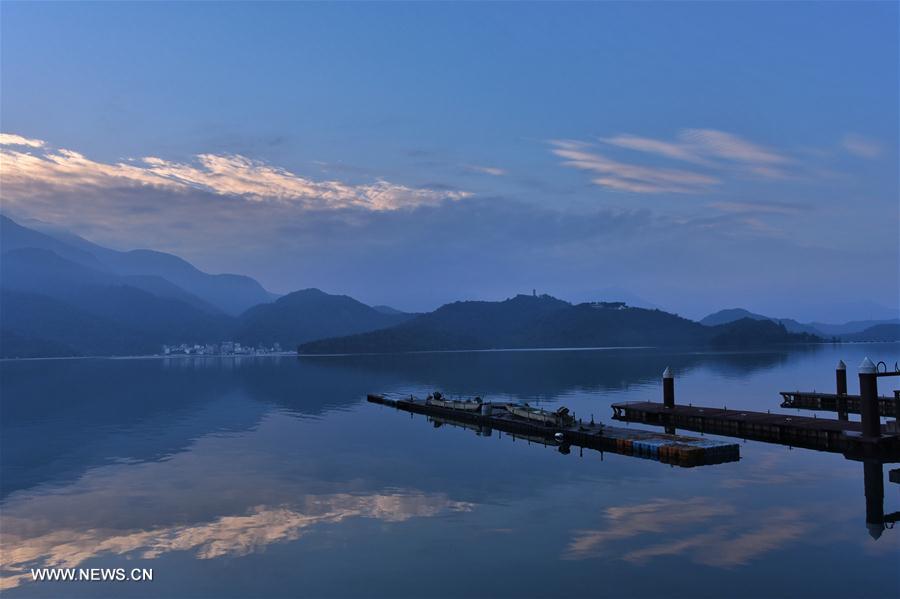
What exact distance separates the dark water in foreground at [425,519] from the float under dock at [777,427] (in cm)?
271

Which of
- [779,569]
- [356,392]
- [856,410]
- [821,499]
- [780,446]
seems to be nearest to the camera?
[779,569]

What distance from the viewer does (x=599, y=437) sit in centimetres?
6291

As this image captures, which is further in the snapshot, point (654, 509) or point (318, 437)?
point (318, 437)

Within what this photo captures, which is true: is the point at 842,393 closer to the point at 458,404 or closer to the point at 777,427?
the point at 777,427

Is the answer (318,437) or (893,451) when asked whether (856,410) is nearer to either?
(893,451)

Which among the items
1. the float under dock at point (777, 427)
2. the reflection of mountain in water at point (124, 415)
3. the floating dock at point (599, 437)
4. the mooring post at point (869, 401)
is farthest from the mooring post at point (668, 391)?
the reflection of mountain in water at point (124, 415)

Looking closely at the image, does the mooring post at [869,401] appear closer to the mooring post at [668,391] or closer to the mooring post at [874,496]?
the mooring post at [874,496]

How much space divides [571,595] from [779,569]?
1042 cm

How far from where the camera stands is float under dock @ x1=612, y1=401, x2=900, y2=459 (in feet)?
181

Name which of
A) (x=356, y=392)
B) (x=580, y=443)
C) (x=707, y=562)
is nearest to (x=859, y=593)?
(x=707, y=562)

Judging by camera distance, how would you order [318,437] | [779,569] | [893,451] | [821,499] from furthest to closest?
[318,437], [893,451], [821,499], [779,569]

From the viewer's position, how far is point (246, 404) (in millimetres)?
120000

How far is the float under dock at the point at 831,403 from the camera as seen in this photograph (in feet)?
291

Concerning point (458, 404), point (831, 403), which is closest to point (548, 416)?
point (458, 404)
